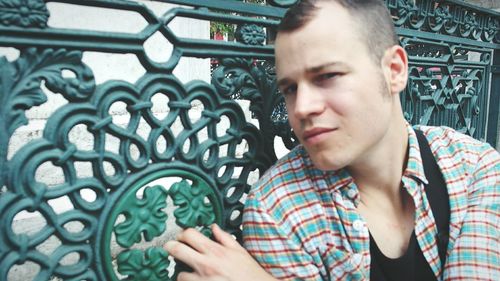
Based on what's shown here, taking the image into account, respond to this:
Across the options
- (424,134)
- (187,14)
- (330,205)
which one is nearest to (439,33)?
(424,134)

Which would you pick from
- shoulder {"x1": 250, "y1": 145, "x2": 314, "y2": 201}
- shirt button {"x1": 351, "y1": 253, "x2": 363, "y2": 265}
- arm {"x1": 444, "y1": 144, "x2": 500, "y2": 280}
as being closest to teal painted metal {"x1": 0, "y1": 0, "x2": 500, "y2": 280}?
shoulder {"x1": 250, "y1": 145, "x2": 314, "y2": 201}

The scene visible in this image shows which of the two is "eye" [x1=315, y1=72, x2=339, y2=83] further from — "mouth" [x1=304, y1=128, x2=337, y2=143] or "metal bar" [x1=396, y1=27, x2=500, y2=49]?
"metal bar" [x1=396, y1=27, x2=500, y2=49]

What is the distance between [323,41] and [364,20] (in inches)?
9.4

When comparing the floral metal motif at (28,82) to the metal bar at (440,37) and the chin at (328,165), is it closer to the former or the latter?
the chin at (328,165)

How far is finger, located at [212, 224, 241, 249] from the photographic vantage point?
164 centimetres

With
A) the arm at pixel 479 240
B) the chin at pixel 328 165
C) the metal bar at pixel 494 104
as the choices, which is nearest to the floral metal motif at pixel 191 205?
the chin at pixel 328 165

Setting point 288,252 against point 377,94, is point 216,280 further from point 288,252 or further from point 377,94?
point 377,94

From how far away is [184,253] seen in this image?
1560mm

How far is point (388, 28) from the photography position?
70.5 inches

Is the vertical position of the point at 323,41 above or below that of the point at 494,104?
above

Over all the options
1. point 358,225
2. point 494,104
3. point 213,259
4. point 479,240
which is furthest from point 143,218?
point 494,104

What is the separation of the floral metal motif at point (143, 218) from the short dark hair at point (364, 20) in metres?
0.78

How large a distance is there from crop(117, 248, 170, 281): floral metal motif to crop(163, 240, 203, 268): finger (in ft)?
0.11

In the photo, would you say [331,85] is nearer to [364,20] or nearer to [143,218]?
[364,20]
